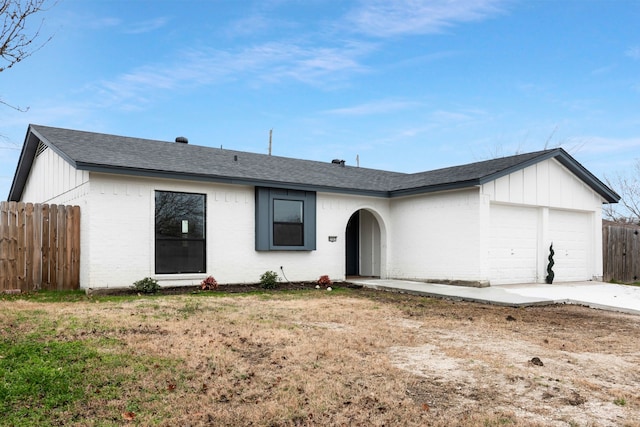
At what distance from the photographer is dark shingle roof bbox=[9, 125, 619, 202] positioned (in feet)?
38.4

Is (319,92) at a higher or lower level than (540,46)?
lower

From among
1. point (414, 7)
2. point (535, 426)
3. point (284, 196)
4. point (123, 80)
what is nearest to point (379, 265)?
point (284, 196)

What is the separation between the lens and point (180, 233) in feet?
40.4

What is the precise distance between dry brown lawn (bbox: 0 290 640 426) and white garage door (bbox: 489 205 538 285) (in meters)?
4.40

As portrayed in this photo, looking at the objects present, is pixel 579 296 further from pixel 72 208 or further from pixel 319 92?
pixel 319 92

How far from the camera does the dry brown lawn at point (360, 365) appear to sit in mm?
3701

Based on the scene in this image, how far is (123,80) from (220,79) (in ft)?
12.8

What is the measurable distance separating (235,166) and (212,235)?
238cm

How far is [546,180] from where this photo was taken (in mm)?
14664

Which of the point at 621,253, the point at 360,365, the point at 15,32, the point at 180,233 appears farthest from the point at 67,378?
the point at 621,253

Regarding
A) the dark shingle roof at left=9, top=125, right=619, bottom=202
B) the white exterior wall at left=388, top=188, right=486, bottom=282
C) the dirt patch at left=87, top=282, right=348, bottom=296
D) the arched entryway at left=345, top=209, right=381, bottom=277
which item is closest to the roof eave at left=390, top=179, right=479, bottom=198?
the dark shingle roof at left=9, top=125, right=619, bottom=202

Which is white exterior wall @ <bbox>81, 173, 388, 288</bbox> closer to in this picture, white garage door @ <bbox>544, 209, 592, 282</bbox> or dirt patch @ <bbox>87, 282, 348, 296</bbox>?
dirt patch @ <bbox>87, 282, 348, 296</bbox>

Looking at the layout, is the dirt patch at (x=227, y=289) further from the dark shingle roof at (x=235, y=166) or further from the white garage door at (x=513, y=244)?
the white garage door at (x=513, y=244)

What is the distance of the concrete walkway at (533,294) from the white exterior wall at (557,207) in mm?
1162
